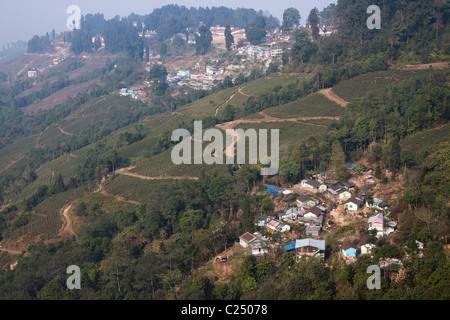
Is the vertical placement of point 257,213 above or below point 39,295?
above

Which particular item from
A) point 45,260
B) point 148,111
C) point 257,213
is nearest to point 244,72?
point 148,111

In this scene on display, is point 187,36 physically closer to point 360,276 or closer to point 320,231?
point 320,231

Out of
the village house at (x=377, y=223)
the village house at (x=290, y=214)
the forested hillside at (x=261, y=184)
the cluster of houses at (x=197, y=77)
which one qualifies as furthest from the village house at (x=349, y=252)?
the cluster of houses at (x=197, y=77)

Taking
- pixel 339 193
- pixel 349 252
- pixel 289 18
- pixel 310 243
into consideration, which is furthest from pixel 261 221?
pixel 289 18

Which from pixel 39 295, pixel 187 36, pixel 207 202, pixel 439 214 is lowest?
pixel 39 295

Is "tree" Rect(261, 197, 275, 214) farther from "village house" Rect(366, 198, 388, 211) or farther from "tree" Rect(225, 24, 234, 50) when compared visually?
"tree" Rect(225, 24, 234, 50)

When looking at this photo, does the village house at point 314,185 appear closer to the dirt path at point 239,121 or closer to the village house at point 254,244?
the village house at point 254,244
